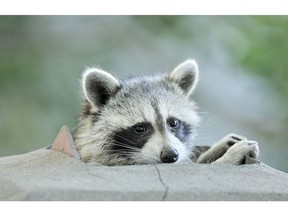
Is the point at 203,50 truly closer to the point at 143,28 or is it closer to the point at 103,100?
the point at 143,28

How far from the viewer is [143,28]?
4.02m

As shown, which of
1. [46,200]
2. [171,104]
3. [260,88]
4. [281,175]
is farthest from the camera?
[260,88]

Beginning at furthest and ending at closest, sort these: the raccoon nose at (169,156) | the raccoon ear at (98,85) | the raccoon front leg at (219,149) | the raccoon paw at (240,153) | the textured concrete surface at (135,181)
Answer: the raccoon front leg at (219,149) → the raccoon ear at (98,85) → the raccoon paw at (240,153) → the raccoon nose at (169,156) → the textured concrete surface at (135,181)

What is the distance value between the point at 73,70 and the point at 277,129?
1.36 meters

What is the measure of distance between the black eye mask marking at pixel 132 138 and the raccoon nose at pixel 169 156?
147 millimetres

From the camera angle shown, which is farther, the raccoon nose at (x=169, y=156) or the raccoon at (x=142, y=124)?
the raccoon at (x=142, y=124)

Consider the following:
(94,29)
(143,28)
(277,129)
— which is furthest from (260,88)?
(94,29)

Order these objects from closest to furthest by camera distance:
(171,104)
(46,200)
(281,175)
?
(46,200) < (281,175) < (171,104)

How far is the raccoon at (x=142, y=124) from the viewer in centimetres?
253

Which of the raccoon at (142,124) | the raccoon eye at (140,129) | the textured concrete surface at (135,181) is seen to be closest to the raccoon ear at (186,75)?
the raccoon at (142,124)

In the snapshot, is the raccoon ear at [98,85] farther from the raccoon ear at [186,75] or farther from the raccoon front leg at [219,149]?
the raccoon front leg at [219,149]

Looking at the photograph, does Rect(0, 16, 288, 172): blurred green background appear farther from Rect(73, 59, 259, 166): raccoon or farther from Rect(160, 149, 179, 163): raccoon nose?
Rect(160, 149, 179, 163): raccoon nose

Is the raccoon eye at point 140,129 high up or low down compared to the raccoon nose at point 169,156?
up

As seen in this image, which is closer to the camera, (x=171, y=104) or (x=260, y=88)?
(x=171, y=104)
